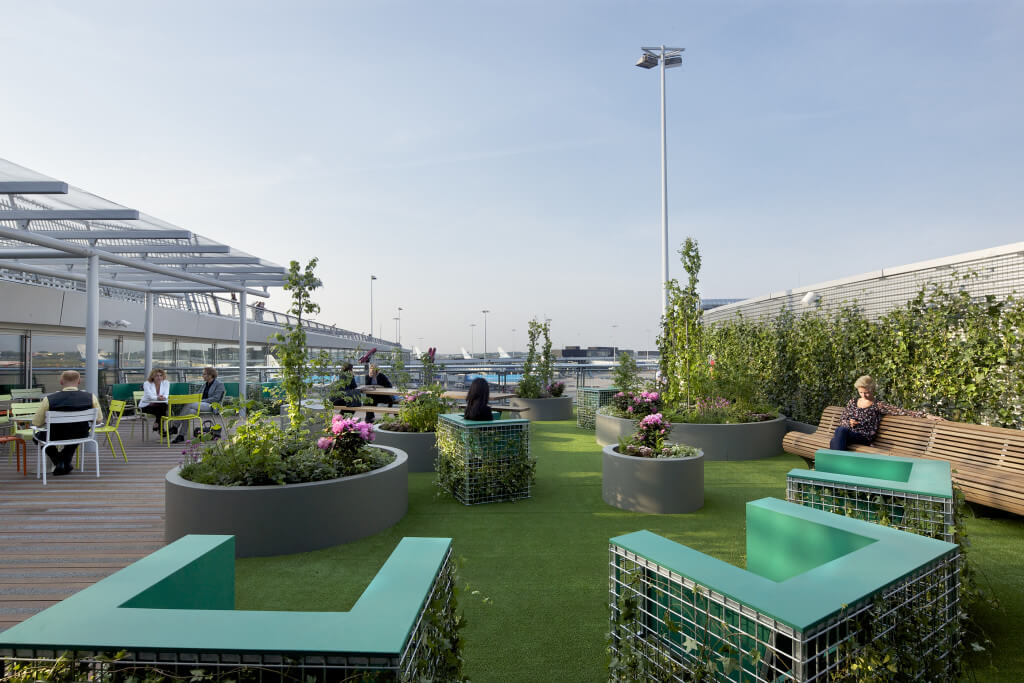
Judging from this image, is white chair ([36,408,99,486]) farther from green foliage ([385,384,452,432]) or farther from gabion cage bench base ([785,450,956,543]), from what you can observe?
gabion cage bench base ([785,450,956,543])

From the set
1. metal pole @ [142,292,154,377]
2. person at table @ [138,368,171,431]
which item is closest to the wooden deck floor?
person at table @ [138,368,171,431]

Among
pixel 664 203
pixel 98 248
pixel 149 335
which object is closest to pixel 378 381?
pixel 98 248

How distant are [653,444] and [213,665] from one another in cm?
489

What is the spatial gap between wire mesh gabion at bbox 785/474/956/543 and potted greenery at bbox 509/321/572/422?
9188 millimetres

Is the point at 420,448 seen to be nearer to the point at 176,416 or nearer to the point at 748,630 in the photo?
the point at 176,416

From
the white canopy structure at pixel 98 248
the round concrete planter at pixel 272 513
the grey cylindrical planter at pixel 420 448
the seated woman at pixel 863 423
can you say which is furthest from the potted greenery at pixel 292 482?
the seated woman at pixel 863 423

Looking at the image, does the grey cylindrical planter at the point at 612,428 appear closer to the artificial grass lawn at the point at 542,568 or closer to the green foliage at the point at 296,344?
the artificial grass lawn at the point at 542,568

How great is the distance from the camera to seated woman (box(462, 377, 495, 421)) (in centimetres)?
604

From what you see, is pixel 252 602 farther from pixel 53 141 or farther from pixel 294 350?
pixel 53 141

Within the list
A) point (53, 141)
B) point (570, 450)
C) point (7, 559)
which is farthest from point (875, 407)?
point (53, 141)

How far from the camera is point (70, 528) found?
4773 millimetres

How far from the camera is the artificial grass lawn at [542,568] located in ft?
9.03

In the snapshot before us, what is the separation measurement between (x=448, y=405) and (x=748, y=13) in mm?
8608

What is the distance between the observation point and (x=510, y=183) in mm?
14125
